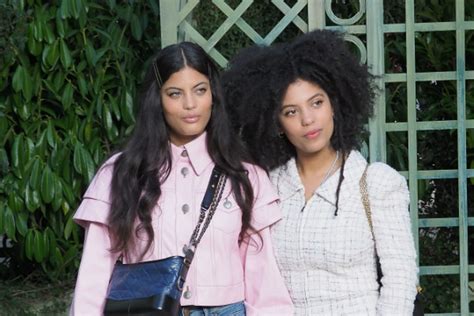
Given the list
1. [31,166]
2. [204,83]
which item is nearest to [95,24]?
[31,166]

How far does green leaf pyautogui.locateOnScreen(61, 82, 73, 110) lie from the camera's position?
561 cm

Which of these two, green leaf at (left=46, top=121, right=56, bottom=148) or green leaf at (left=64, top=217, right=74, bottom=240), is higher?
green leaf at (left=46, top=121, right=56, bottom=148)

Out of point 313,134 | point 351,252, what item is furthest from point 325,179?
point 351,252

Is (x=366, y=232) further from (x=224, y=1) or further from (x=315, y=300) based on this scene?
(x=224, y=1)

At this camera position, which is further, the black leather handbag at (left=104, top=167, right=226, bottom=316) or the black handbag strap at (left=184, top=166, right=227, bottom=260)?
the black handbag strap at (left=184, top=166, right=227, bottom=260)

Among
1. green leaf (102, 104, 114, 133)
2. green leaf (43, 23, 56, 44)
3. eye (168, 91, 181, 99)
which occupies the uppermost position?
green leaf (43, 23, 56, 44)

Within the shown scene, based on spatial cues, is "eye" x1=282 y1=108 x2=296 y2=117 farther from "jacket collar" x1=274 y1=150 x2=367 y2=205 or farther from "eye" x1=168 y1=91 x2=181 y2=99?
"eye" x1=168 y1=91 x2=181 y2=99

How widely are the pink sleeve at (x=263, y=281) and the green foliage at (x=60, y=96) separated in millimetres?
2014

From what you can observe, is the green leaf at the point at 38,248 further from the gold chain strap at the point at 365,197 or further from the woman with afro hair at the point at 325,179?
the gold chain strap at the point at 365,197

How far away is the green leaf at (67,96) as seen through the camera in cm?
561

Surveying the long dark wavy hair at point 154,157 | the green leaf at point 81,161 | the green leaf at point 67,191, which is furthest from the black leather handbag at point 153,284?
the green leaf at point 67,191

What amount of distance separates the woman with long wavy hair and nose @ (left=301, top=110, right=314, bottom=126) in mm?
258

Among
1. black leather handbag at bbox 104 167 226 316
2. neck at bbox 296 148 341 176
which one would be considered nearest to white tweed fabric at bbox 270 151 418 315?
neck at bbox 296 148 341 176

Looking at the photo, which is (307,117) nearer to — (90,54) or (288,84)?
(288,84)
